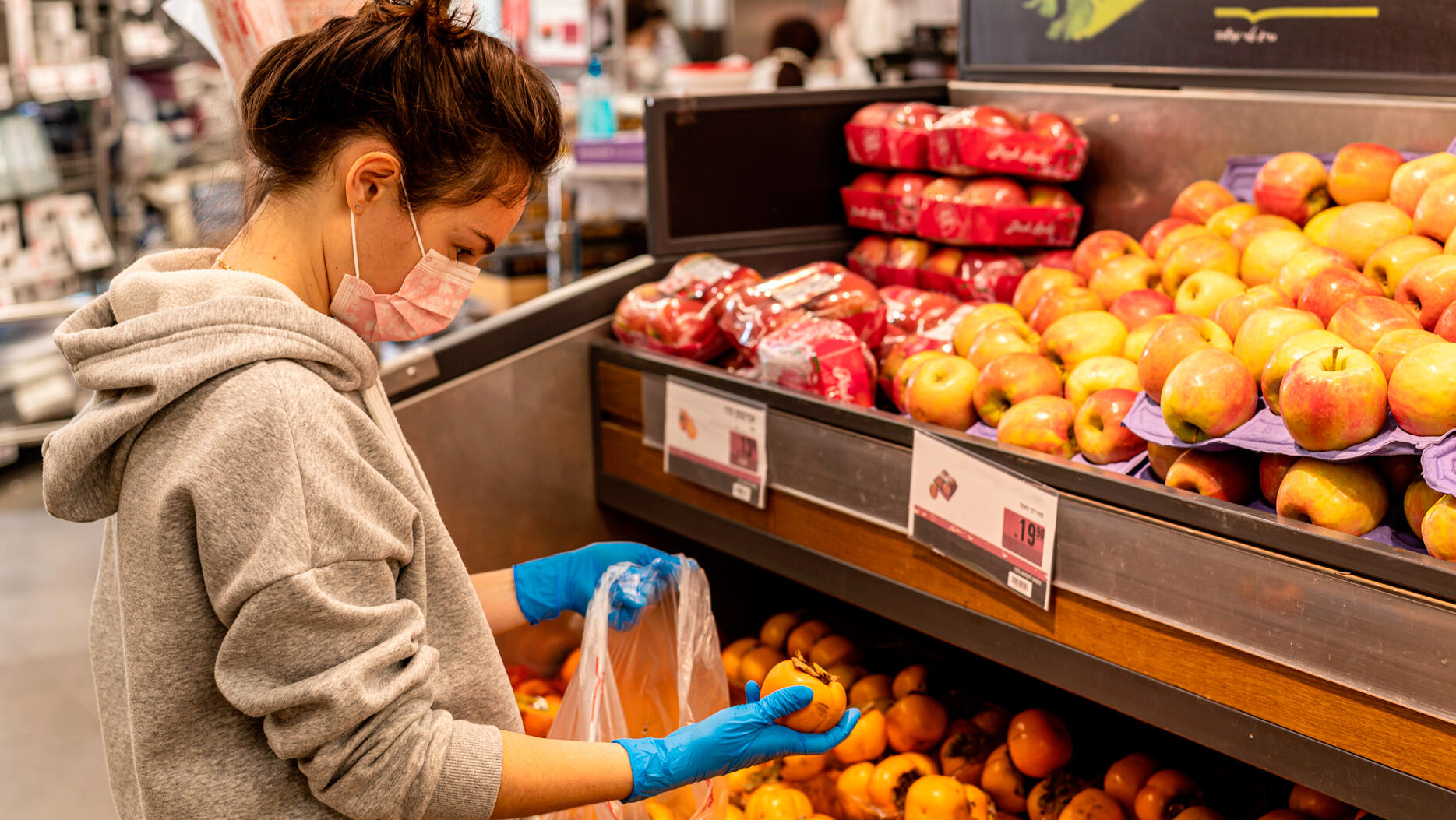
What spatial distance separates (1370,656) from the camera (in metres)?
1.25

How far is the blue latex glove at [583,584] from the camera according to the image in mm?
1753

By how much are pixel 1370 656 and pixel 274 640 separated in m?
1.09

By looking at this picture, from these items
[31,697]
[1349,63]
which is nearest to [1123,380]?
[1349,63]

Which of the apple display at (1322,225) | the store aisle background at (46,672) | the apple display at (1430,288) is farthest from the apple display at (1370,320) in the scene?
the store aisle background at (46,672)

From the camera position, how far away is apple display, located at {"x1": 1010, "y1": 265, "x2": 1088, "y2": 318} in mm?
2139

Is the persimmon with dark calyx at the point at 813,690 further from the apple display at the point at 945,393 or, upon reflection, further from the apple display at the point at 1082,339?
the apple display at the point at 1082,339

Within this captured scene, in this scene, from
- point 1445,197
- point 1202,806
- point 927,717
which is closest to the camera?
point 1445,197

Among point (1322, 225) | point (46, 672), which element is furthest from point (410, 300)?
point (46, 672)

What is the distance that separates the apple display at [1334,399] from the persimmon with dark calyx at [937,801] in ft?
2.67

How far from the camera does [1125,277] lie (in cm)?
205

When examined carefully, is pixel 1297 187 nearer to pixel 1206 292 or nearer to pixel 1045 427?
pixel 1206 292

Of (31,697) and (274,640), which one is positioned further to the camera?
(31,697)

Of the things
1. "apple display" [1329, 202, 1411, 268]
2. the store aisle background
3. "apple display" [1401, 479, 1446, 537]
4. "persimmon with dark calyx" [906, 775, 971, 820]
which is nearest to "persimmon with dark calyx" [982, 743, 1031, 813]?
"persimmon with dark calyx" [906, 775, 971, 820]

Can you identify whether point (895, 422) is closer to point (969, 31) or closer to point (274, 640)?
point (274, 640)
